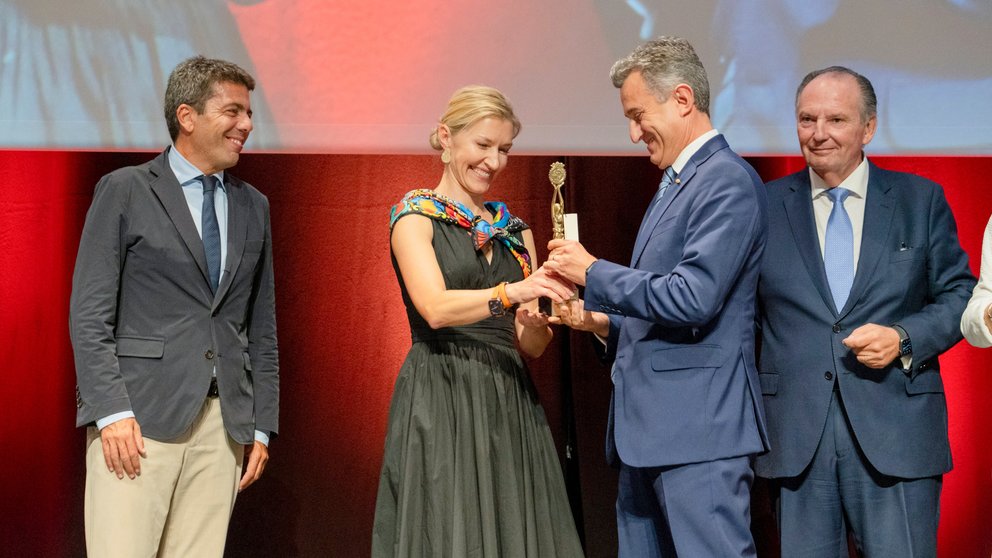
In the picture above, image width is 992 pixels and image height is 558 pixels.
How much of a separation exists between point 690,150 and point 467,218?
0.61 m

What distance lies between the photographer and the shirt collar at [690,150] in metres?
2.33

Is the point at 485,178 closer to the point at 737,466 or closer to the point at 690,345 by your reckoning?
the point at 690,345

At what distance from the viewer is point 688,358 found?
219 cm

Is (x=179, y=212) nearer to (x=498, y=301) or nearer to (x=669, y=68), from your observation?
(x=498, y=301)

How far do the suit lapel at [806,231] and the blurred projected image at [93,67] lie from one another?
1749 mm

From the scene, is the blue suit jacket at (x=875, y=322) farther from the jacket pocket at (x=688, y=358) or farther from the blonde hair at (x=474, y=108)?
the blonde hair at (x=474, y=108)

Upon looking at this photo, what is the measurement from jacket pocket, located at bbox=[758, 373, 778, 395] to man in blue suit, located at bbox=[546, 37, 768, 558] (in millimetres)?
328

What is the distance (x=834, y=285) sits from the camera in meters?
2.54

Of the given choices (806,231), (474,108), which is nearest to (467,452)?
(474,108)

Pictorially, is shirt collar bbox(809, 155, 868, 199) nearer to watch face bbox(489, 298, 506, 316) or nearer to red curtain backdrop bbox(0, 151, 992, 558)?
watch face bbox(489, 298, 506, 316)

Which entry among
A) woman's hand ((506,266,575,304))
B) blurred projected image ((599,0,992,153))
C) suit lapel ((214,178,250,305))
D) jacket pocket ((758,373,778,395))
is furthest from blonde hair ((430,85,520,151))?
blurred projected image ((599,0,992,153))

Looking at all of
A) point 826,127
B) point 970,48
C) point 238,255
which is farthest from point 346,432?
point 970,48

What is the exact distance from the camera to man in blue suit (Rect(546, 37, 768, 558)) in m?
2.14

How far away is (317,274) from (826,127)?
6.10 feet
